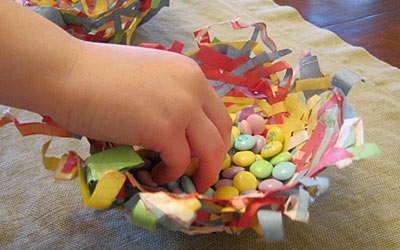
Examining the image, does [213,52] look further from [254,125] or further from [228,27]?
[228,27]

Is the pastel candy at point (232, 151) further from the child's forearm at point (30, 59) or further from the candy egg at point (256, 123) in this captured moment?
the child's forearm at point (30, 59)

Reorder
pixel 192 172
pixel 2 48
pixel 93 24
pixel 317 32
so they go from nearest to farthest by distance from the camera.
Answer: pixel 2 48 < pixel 192 172 < pixel 93 24 < pixel 317 32

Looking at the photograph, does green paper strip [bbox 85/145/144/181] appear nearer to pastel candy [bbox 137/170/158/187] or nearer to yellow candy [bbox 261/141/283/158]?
pastel candy [bbox 137/170/158/187]

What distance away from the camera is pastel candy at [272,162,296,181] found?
41 centimetres

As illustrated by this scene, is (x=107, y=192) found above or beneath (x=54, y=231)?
above

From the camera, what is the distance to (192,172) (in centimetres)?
42

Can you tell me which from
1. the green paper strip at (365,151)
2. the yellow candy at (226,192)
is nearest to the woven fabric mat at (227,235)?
the yellow candy at (226,192)

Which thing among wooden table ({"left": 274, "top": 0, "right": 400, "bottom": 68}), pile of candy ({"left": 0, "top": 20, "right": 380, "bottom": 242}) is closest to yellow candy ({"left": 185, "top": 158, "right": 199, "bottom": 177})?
pile of candy ({"left": 0, "top": 20, "right": 380, "bottom": 242})

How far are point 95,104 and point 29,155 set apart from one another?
260mm

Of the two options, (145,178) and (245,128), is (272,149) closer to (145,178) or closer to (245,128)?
(245,128)

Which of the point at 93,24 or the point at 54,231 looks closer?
the point at 54,231

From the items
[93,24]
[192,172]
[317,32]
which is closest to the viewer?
[192,172]

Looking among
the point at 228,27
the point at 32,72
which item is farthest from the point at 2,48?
the point at 228,27

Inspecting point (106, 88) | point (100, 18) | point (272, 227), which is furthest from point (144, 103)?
point (100, 18)
